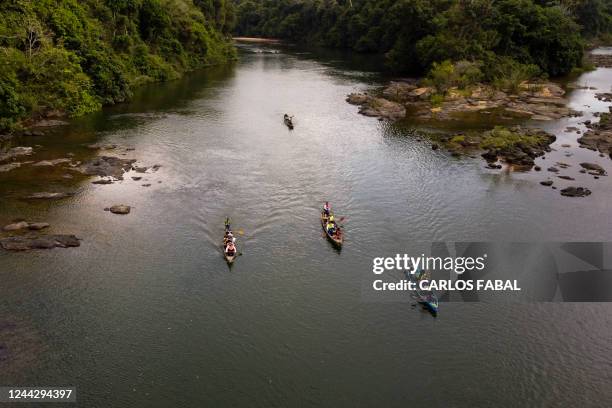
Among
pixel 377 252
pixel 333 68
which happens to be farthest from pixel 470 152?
pixel 333 68

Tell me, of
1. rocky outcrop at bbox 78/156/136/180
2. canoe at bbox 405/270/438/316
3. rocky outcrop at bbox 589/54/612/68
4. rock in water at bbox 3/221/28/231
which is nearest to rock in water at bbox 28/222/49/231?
rock in water at bbox 3/221/28/231

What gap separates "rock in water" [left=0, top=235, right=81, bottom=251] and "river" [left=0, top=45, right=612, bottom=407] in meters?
0.72

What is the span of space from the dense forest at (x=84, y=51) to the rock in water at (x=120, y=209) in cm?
2185

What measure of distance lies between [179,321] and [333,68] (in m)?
96.3

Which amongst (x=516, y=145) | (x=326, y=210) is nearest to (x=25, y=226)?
(x=326, y=210)

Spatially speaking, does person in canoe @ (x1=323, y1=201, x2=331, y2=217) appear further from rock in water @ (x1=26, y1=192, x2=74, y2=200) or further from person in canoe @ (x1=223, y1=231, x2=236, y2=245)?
rock in water @ (x1=26, y1=192, x2=74, y2=200)

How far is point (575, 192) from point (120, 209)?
1555 inches

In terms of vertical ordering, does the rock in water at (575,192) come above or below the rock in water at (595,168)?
below

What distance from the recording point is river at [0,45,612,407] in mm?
26109

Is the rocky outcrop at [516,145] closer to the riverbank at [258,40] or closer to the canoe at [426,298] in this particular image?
the canoe at [426,298]

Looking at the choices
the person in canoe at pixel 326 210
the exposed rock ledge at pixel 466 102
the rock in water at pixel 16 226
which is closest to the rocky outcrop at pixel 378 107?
the exposed rock ledge at pixel 466 102

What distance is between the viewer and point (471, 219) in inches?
1697

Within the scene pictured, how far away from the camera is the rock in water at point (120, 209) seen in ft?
139

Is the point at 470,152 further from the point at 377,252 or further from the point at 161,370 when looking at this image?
the point at 161,370
